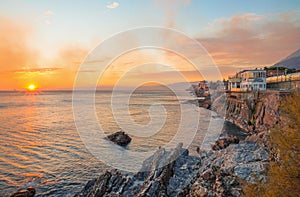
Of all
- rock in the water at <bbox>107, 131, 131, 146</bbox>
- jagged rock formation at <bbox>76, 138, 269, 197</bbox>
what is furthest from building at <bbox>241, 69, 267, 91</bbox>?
jagged rock formation at <bbox>76, 138, 269, 197</bbox>

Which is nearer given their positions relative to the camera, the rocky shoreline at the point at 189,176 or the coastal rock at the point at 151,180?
the rocky shoreline at the point at 189,176

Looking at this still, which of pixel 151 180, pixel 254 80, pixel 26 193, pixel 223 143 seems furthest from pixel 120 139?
pixel 254 80

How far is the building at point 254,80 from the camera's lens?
67312 mm

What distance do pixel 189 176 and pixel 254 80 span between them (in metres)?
55.1

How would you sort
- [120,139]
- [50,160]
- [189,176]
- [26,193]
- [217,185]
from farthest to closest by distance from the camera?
[120,139], [50,160], [189,176], [26,193], [217,185]

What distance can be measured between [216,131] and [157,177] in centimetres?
2931

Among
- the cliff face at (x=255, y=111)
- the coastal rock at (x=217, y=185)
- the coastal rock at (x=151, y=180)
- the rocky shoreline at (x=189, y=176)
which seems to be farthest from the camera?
Result: the cliff face at (x=255, y=111)

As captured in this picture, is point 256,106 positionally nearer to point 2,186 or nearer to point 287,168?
point 287,168

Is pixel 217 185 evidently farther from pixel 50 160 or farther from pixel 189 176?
pixel 50 160

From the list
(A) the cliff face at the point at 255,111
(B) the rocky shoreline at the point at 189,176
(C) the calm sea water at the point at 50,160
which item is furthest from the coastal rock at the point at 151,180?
(A) the cliff face at the point at 255,111

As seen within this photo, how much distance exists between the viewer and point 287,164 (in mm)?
11117

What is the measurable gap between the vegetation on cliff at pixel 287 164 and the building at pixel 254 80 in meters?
57.9

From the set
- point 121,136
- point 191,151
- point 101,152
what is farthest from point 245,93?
point 101,152

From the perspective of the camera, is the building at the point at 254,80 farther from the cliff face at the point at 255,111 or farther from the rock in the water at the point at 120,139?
the rock in the water at the point at 120,139
